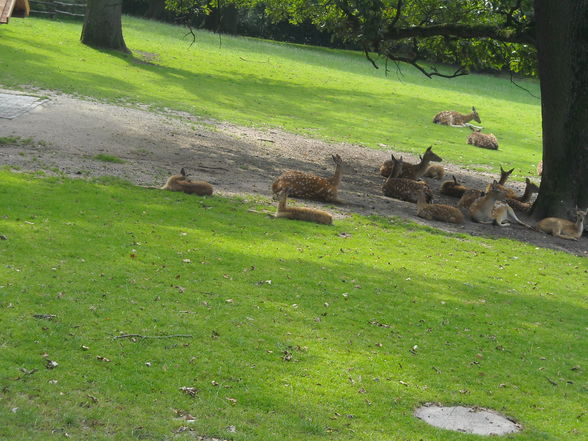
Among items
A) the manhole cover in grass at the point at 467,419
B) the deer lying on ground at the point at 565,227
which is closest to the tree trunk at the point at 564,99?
the deer lying on ground at the point at 565,227

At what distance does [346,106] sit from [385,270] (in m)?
22.4

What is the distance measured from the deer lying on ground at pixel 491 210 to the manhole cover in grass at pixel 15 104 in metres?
9.50

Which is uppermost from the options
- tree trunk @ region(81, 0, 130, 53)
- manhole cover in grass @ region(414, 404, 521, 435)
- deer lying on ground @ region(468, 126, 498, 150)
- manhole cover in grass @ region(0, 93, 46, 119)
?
tree trunk @ region(81, 0, 130, 53)

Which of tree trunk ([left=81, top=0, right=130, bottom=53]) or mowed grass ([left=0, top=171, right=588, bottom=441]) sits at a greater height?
tree trunk ([left=81, top=0, right=130, bottom=53])

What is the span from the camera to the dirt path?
623 inches

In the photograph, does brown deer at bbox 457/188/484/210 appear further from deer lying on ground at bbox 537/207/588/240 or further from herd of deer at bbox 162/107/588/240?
deer lying on ground at bbox 537/207/588/240

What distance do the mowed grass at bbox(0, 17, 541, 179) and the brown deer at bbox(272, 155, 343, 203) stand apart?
9.41 meters

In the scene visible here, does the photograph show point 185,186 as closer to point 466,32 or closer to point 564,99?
point 564,99

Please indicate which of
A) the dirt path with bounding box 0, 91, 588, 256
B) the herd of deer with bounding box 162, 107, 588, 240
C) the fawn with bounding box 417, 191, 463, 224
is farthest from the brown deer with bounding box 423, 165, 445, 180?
the fawn with bounding box 417, 191, 463, 224

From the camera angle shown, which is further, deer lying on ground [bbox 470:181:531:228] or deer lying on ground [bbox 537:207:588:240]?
deer lying on ground [bbox 470:181:531:228]

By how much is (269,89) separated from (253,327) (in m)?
26.7

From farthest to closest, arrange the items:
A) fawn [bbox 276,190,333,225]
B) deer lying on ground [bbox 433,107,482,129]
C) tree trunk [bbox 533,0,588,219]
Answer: deer lying on ground [bbox 433,107,482,129] → tree trunk [bbox 533,0,588,219] → fawn [bbox 276,190,333,225]

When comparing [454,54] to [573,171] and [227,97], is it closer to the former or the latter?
[573,171]

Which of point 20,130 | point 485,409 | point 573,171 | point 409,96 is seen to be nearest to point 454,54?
point 573,171
